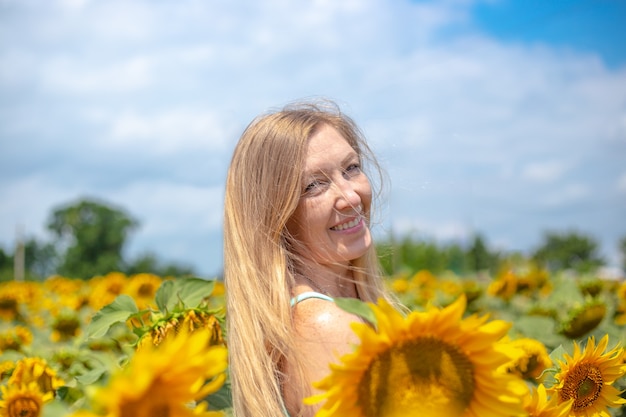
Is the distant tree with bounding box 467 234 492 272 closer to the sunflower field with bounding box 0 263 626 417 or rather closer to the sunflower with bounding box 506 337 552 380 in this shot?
the sunflower field with bounding box 0 263 626 417

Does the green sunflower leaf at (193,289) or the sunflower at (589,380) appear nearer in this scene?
the sunflower at (589,380)

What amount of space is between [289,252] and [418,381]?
2.85 ft

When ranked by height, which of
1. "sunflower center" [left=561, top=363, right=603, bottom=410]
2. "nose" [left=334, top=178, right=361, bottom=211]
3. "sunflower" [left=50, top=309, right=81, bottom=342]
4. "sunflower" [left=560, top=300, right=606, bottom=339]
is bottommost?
"sunflower" [left=50, top=309, right=81, bottom=342]

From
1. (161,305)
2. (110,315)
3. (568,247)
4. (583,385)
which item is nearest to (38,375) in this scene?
(110,315)

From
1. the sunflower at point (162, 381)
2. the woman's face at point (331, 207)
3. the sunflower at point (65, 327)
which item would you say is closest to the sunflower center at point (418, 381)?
the sunflower at point (162, 381)

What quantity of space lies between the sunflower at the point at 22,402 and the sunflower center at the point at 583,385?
1086mm

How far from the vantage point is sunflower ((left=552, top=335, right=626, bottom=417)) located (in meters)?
1.48

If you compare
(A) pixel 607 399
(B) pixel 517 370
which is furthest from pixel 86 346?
(A) pixel 607 399

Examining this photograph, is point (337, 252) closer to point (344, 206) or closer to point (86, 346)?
point (344, 206)

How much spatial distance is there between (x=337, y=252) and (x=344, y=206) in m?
0.12

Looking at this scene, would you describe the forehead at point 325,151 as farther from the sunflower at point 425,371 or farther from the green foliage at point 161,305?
the sunflower at point 425,371

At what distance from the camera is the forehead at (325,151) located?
6.35 feet

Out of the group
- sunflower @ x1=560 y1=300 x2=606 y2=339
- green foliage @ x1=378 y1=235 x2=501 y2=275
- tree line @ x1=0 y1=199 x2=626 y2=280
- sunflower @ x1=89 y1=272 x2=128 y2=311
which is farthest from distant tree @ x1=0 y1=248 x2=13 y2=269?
sunflower @ x1=560 y1=300 x2=606 y2=339

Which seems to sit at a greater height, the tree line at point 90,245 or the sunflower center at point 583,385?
the sunflower center at point 583,385
